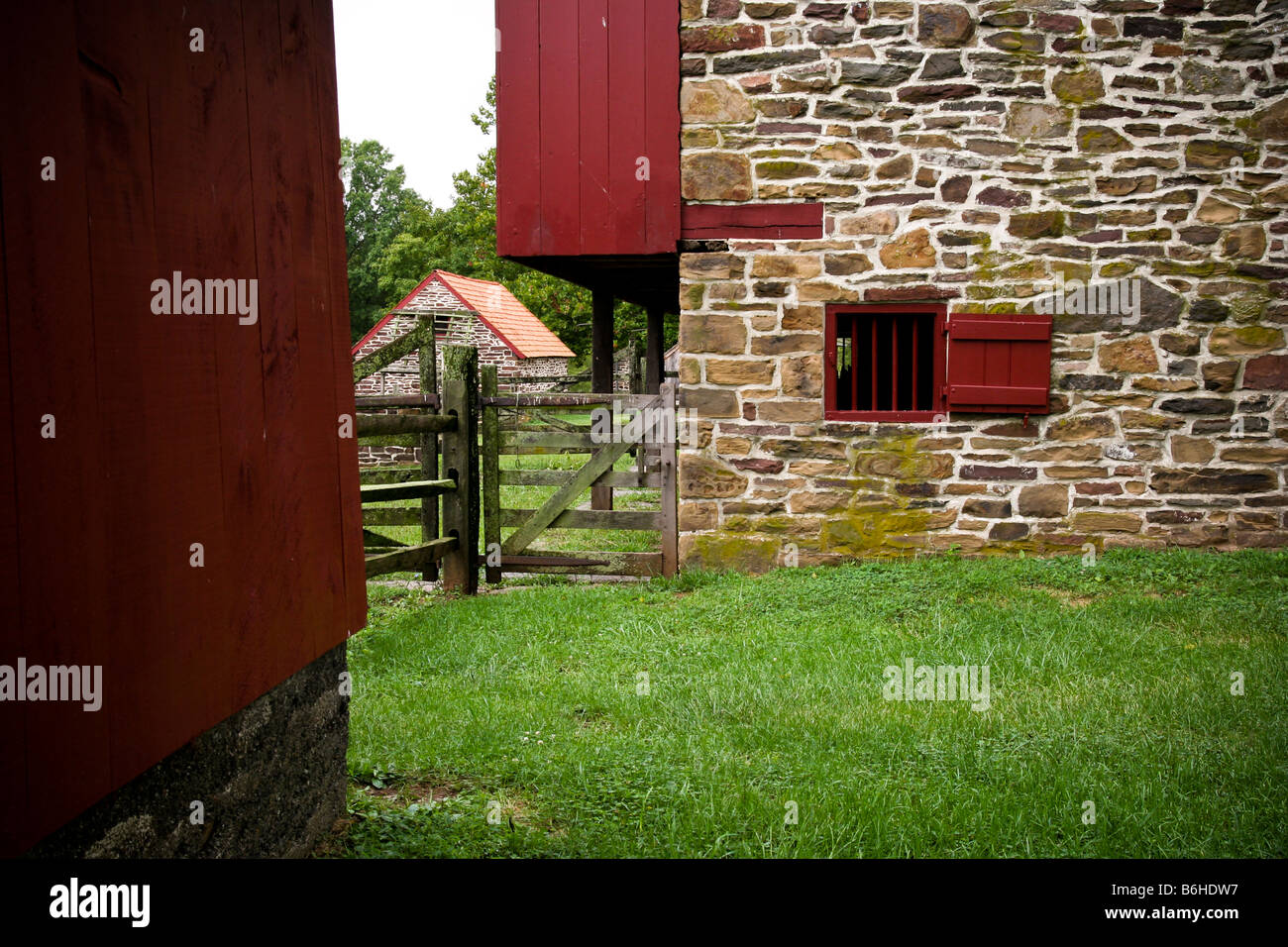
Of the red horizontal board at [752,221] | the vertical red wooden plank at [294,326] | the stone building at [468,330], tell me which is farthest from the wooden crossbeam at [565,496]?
the stone building at [468,330]

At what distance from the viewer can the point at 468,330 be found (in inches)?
1179

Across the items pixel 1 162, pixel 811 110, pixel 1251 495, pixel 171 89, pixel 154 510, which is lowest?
pixel 1251 495

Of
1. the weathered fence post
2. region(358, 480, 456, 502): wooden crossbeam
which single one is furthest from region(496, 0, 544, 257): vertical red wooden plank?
region(358, 480, 456, 502): wooden crossbeam

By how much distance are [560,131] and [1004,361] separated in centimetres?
424

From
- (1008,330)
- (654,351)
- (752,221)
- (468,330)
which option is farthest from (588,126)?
(468,330)

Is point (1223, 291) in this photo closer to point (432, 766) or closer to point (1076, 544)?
point (1076, 544)

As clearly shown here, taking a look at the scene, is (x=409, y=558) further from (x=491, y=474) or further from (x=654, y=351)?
(x=654, y=351)

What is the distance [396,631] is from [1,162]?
5.31 meters

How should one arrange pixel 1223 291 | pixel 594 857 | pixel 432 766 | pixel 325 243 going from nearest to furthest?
pixel 594 857
pixel 325 243
pixel 432 766
pixel 1223 291

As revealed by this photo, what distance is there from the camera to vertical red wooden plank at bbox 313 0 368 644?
3.53 metres

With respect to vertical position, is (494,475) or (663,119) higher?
(663,119)

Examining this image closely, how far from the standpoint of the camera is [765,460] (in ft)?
27.9

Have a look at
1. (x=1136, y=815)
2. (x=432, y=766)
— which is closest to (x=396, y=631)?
(x=432, y=766)

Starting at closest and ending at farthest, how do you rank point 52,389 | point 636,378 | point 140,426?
point 52,389
point 140,426
point 636,378
